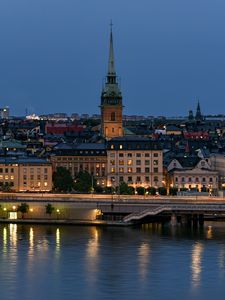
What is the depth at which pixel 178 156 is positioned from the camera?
63188mm

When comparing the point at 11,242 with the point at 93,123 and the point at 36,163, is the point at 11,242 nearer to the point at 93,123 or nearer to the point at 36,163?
the point at 36,163

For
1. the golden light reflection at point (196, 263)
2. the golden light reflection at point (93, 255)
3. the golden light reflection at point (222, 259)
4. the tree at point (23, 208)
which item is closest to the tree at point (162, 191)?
the tree at point (23, 208)

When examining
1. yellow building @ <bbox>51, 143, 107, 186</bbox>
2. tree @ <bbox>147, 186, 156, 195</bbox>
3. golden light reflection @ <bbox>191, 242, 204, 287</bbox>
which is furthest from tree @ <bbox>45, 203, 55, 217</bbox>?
yellow building @ <bbox>51, 143, 107, 186</bbox>

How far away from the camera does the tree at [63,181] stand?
56.1m

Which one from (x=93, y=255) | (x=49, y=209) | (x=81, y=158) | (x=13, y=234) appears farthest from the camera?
(x=81, y=158)

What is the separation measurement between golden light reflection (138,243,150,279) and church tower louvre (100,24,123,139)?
32741mm

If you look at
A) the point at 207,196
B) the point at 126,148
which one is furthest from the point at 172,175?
the point at 207,196

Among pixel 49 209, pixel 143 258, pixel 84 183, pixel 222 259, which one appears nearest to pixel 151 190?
pixel 84 183

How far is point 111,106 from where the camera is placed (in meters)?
71.0

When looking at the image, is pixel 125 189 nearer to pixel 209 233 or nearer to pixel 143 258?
pixel 209 233

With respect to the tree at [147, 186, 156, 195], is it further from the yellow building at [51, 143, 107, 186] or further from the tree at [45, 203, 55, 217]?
the tree at [45, 203, 55, 217]

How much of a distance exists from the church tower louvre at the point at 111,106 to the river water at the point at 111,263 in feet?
90.6

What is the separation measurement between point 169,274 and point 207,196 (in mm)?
17331

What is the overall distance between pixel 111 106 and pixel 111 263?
37165mm
